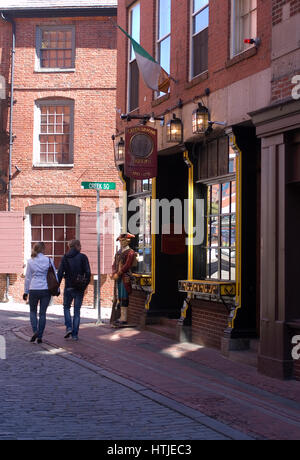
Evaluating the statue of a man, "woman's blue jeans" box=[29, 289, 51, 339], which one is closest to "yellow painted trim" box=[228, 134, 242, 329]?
"woman's blue jeans" box=[29, 289, 51, 339]

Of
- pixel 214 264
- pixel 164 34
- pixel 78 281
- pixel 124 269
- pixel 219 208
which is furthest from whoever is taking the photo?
pixel 124 269

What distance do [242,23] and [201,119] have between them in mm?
1651

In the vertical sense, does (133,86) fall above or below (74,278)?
above

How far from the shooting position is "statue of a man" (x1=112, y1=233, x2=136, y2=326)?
49.2 ft

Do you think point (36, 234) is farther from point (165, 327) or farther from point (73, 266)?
point (73, 266)

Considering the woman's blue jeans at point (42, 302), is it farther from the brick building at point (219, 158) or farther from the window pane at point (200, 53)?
the window pane at point (200, 53)

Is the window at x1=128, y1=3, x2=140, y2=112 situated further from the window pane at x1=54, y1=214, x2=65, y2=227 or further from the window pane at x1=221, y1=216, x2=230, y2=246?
the window pane at x1=54, y1=214, x2=65, y2=227

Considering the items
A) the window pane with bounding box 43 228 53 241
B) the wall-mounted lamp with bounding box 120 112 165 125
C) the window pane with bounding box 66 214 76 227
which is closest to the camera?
the wall-mounted lamp with bounding box 120 112 165 125

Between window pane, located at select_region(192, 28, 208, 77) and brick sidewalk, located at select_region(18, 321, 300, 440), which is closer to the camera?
brick sidewalk, located at select_region(18, 321, 300, 440)

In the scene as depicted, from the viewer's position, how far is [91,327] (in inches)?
625

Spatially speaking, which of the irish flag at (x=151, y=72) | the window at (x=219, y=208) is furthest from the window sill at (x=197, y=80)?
the window at (x=219, y=208)

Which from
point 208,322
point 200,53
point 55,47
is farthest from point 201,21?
point 55,47

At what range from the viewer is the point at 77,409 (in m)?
7.50

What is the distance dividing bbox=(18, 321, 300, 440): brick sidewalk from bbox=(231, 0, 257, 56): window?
4.81 metres
